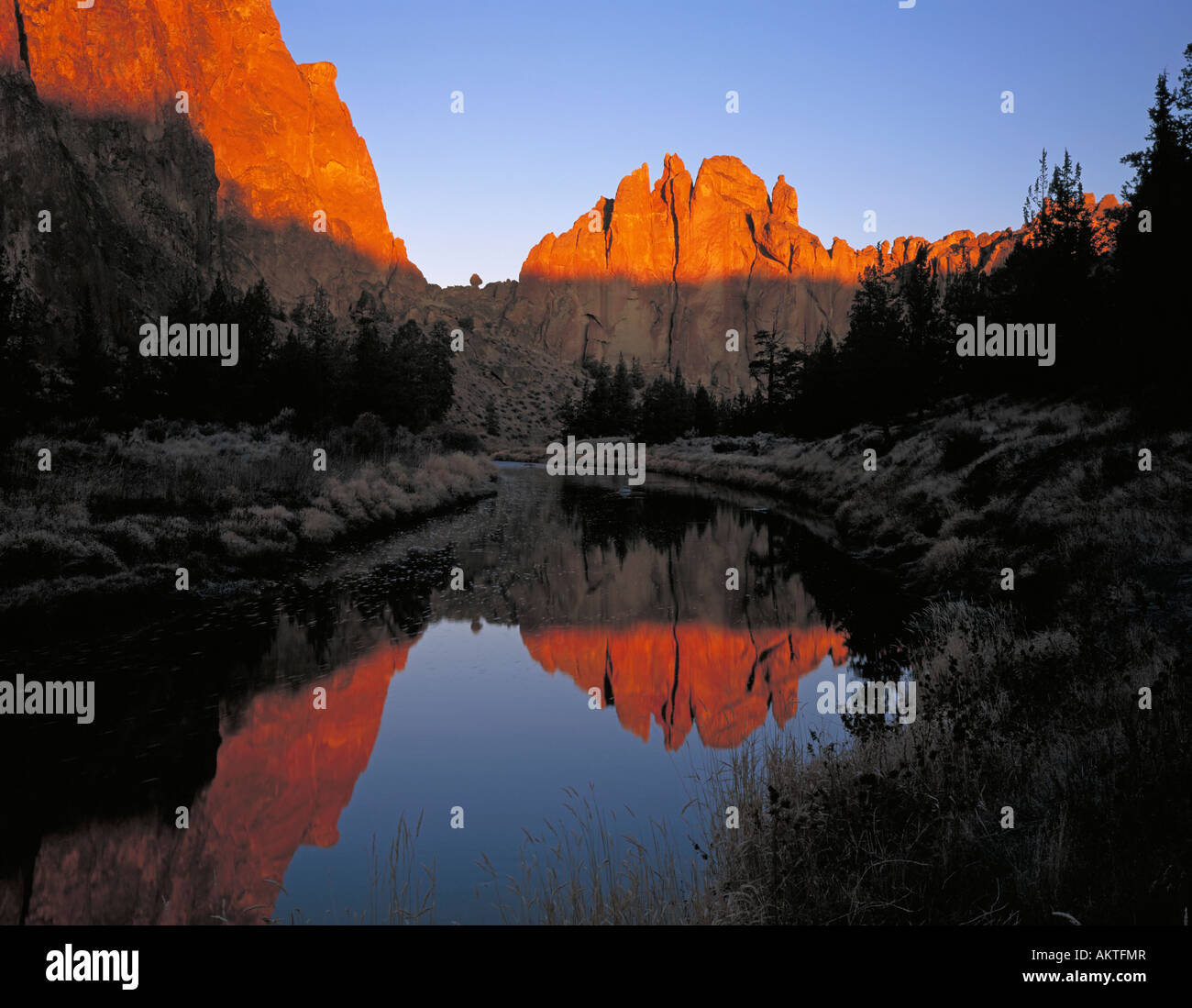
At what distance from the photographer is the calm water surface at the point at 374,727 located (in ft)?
21.0

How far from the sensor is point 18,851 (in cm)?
644

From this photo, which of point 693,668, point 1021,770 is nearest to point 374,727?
point 693,668

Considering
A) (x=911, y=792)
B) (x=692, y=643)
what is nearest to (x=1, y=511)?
(x=692, y=643)

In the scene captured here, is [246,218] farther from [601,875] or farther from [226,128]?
[601,875]

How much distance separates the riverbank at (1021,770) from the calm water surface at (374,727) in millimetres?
1662

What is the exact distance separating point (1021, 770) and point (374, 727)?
24.4 feet

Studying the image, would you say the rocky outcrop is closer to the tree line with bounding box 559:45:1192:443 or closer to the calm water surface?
the tree line with bounding box 559:45:1192:443

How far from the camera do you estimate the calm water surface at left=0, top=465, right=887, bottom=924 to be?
639 cm

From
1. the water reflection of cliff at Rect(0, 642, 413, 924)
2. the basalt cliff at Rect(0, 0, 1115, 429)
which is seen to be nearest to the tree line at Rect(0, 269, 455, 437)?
the basalt cliff at Rect(0, 0, 1115, 429)

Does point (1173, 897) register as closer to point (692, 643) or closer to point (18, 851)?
point (18, 851)

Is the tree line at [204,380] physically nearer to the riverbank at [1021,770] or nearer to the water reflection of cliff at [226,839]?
the water reflection of cliff at [226,839]

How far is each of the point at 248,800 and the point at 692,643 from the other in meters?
8.35

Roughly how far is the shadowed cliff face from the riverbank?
86.6 metres
